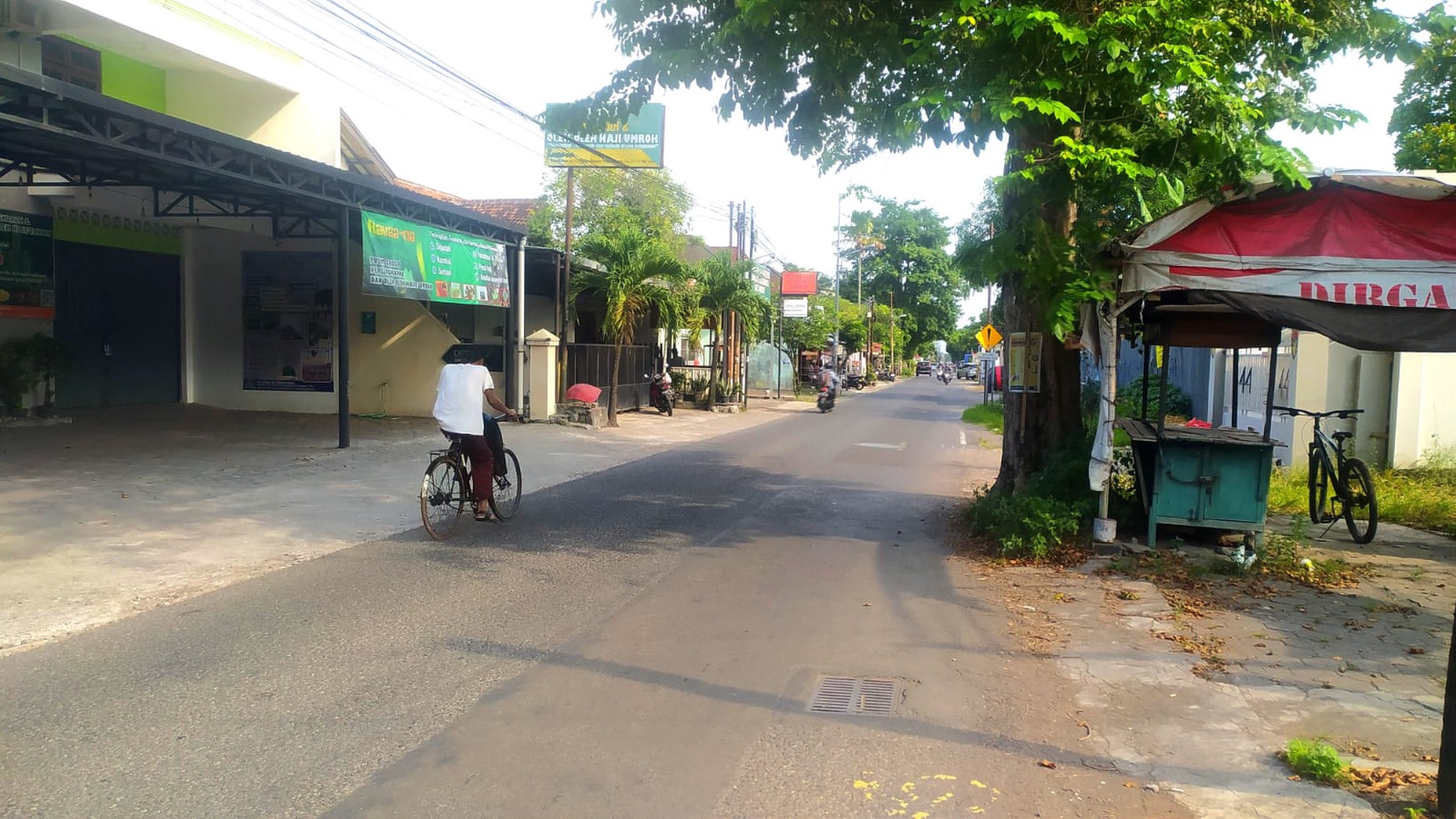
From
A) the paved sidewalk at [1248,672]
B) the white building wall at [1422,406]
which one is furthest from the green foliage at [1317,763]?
the white building wall at [1422,406]

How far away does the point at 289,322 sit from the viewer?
20.5 m

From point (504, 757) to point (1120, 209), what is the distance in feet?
26.0

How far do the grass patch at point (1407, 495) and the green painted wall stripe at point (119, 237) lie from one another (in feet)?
63.1

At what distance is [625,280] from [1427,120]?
16.2 m

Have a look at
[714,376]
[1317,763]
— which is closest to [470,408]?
[1317,763]

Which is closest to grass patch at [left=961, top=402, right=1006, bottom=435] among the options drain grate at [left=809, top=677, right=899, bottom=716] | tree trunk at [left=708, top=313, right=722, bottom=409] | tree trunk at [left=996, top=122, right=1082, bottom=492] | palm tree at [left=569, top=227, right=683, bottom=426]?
tree trunk at [left=708, top=313, right=722, bottom=409]

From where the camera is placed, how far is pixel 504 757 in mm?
4238

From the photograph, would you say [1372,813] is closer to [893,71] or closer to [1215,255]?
[1215,255]

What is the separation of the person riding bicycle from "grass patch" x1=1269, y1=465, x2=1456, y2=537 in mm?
7991

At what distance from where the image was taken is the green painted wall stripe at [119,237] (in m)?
17.2

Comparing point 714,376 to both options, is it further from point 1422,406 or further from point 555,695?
point 555,695

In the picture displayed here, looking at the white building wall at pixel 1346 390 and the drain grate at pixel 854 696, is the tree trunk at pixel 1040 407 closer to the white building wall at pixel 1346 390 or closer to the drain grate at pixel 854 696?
the drain grate at pixel 854 696

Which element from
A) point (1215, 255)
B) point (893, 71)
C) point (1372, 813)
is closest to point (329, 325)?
point (893, 71)

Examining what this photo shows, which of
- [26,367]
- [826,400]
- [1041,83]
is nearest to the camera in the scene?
[1041,83]
